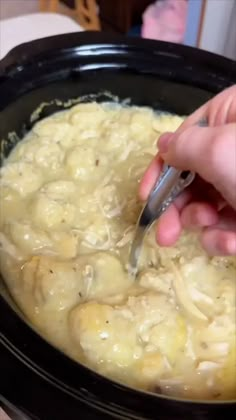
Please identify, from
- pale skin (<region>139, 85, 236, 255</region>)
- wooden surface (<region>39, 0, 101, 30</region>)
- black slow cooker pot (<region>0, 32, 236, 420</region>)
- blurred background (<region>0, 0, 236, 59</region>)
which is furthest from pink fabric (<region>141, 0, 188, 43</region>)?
pale skin (<region>139, 85, 236, 255</region>)

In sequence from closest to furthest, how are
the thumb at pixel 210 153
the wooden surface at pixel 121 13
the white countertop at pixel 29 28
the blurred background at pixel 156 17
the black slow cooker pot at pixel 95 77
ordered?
the thumb at pixel 210 153, the black slow cooker pot at pixel 95 77, the white countertop at pixel 29 28, the blurred background at pixel 156 17, the wooden surface at pixel 121 13

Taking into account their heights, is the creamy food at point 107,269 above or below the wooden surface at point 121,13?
above

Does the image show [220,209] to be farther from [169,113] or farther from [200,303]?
[169,113]

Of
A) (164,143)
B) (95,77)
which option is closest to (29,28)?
(95,77)

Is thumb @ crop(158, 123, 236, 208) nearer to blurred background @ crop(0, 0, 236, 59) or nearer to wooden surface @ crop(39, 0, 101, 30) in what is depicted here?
blurred background @ crop(0, 0, 236, 59)

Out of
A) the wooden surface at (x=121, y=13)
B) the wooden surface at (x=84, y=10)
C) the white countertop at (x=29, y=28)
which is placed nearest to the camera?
the white countertop at (x=29, y=28)

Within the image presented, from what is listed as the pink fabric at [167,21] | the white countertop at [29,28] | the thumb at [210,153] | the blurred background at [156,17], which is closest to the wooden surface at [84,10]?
the blurred background at [156,17]

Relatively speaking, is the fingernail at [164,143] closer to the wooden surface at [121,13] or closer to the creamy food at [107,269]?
the creamy food at [107,269]

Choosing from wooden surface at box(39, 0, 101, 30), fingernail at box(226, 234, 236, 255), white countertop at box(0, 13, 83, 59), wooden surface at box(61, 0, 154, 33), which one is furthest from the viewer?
wooden surface at box(61, 0, 154, 33)
